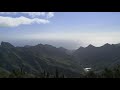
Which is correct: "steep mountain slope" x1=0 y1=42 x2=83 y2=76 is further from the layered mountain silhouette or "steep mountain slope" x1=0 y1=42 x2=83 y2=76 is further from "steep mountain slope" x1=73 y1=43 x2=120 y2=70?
"steep mountain slope" x1=73 y1=43 x2=120 y2=70

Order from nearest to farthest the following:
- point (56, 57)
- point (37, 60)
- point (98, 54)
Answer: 1. point (37, 60)
2. point (98, 54)
3. point (56, 57)

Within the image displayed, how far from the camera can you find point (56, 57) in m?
156

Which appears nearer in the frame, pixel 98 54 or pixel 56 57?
pixel 98 54

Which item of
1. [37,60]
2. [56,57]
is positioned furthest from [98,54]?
[37,60]

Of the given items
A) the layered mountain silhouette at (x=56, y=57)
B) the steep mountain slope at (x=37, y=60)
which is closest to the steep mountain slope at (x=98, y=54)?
the layered mountain silhouette at (x=56, y=57)

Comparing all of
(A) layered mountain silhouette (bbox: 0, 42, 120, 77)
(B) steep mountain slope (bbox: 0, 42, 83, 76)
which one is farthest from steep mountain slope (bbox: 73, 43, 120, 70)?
(B) steep mountain slope (bbox: 0, 42, 83, 76)

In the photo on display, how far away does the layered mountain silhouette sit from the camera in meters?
122

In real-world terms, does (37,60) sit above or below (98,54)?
below

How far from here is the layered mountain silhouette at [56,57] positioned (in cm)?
12162

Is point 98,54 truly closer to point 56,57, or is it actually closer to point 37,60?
point 56,57
